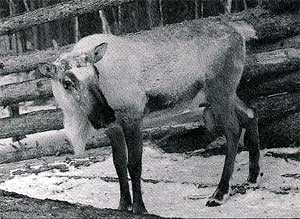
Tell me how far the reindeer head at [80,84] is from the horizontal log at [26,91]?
6.79 feet

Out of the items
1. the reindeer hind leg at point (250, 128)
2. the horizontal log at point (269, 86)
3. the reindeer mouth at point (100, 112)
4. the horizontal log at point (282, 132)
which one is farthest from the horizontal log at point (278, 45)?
the reindeer mouth at point (100, 112)

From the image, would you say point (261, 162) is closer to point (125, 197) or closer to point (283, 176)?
point (283, 176)

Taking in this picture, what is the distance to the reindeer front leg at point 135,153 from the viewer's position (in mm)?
3834

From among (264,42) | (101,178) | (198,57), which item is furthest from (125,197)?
(264,42)

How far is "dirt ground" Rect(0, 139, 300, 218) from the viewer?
3.81m

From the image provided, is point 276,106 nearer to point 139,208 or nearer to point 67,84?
point 139,208

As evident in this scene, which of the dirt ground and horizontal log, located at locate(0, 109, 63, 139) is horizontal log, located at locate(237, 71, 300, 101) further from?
horizontal log, located at locate(0, 109, 63, 139)

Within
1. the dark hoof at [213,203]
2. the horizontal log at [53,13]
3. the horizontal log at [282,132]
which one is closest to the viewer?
the dark hoof at [213,203]

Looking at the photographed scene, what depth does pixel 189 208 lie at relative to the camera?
3.94 meters

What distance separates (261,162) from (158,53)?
1470mm

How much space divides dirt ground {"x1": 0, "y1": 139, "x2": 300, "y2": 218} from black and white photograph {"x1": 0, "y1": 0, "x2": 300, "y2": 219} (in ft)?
0.04

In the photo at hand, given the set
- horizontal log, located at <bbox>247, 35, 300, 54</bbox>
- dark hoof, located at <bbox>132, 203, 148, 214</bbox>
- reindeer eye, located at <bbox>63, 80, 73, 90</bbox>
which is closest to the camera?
reindeer eye, located at <bbox>63, 80, 73, 90</bbox>

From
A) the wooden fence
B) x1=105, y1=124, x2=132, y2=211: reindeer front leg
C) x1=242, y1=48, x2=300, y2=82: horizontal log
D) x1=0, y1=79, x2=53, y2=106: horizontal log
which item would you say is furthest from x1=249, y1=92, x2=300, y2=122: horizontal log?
x1=0, y1=79, x2=53, y2=106: horizontal log

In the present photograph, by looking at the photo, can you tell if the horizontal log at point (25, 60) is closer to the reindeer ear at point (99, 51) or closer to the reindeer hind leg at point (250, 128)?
the reindeer ear at point (99, 51)
